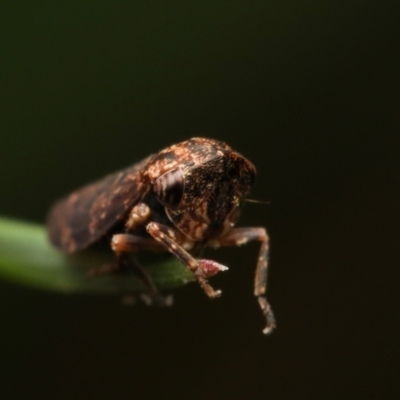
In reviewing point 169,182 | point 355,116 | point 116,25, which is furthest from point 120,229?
point 355,116

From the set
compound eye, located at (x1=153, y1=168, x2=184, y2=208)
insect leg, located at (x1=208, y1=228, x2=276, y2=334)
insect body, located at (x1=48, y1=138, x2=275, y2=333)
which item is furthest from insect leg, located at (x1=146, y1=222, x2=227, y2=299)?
insect leg, located at (x1=208, y1=228, x2=276, y2=334)

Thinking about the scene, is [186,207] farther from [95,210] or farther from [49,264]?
[49,264]

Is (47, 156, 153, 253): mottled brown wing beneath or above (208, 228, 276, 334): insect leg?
above

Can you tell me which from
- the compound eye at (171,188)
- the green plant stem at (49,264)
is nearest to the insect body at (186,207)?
the compound eye at (171,188)

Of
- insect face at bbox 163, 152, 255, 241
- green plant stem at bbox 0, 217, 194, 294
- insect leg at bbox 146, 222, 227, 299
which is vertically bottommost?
green plant stem at bbox 0, 217, 194, 294

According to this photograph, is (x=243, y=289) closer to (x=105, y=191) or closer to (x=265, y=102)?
(x=265, y=102)

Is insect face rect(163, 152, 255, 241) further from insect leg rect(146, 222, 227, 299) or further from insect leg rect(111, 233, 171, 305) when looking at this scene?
insect leg rect(111, 233, 171, 305)

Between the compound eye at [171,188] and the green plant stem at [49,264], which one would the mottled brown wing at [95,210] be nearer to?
the green plant stem at [49,264]
